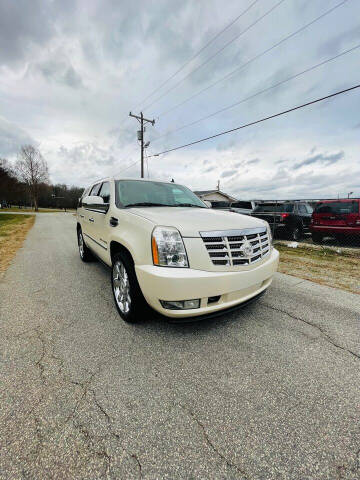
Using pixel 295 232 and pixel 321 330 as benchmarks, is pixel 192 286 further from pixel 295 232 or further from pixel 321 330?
pixel 295 232

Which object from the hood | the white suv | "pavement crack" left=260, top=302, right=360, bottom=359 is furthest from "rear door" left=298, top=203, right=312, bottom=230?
the hood

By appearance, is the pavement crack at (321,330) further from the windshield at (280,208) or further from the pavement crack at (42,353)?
the windshield at (280,208)

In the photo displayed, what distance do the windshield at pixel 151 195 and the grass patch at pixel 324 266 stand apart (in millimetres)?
2834

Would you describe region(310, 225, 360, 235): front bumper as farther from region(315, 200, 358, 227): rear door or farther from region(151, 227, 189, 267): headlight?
region(151, 227, 189, 267): headlight

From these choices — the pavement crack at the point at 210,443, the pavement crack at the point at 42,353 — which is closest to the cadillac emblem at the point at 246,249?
the pavement crack at the point at 210,443

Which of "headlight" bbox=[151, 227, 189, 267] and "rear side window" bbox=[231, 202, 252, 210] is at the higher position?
"rear side window" bbox=[231, 202, 252, 210]

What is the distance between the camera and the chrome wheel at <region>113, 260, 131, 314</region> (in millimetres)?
2613

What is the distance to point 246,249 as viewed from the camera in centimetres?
236

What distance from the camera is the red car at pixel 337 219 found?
283 inches

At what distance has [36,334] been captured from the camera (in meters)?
2.43

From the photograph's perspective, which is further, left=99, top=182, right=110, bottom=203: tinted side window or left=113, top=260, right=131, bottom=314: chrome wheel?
left=99, top=182, right=110, bottom=203: tinted side window

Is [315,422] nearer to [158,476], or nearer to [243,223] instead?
[158,476]

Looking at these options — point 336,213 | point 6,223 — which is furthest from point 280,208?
point 6,223

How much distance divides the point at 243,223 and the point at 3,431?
261cm
